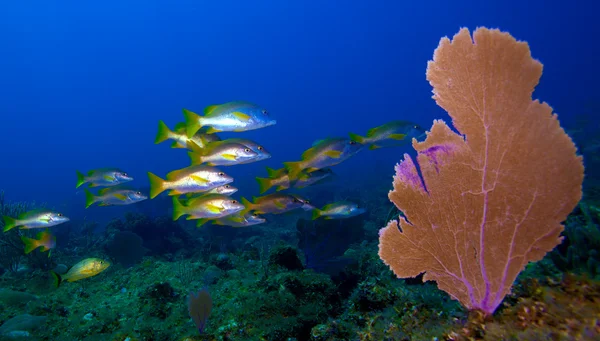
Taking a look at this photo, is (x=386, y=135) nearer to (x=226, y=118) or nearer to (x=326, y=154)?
(x=326, y=154)

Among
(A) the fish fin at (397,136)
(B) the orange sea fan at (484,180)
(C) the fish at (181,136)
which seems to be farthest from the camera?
(A) the fish fin at (397,136)

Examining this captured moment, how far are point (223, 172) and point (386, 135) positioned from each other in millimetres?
3212

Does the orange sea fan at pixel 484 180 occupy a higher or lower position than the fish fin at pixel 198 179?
lower

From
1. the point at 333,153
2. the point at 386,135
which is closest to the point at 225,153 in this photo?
the point at 333,153

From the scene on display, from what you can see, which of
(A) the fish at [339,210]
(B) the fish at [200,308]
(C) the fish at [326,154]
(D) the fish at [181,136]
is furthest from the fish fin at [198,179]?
(A) the fish at [339,210]

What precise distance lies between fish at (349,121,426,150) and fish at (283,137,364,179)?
0.29 m

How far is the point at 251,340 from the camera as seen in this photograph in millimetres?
3432

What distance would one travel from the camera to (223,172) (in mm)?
5148

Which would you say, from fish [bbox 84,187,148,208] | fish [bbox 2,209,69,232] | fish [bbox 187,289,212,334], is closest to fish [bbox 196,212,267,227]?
fish [bbox 84,187,148,208]

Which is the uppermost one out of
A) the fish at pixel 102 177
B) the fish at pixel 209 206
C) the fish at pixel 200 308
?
the fish at pixel 102 177

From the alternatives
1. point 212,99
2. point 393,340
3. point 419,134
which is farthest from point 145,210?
point 212,99

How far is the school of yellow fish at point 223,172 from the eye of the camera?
499cm

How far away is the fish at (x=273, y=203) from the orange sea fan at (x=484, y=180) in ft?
10.7

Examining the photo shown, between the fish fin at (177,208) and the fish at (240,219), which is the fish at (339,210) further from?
the fish fin at (177,208)
